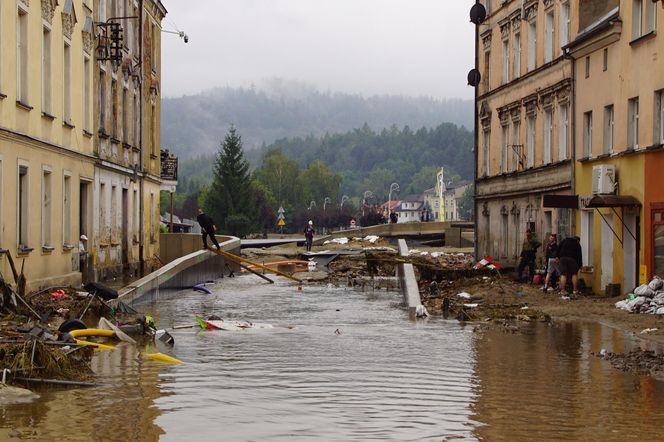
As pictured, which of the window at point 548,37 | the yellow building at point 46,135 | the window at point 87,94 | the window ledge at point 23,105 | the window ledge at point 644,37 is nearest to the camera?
the yellow building at point 46,135

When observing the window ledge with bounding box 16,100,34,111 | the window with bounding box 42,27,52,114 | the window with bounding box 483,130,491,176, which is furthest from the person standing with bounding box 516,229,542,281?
the window ledge with bounding box 16,100,34,111

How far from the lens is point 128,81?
41.7 metres

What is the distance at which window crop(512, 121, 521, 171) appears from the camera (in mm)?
39906

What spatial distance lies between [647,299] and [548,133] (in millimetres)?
13028

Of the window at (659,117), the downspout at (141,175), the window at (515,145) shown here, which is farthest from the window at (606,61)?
the downspout at (141,175)

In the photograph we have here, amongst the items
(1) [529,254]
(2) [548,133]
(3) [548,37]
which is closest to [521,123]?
(2) [548,133]

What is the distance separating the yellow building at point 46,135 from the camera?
24.6m

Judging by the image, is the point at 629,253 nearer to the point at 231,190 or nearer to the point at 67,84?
the point at 67,84

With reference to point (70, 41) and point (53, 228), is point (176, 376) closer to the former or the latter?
point (53, 228)

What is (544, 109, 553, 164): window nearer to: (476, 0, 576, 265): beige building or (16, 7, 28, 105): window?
(476, 0, 576, 265): beige building

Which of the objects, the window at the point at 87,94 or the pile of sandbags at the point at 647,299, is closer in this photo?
the pile of sandbags at the point at 647,299

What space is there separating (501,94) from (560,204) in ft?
40.3

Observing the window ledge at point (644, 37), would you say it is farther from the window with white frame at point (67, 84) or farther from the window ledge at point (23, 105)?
the window with white frame at point (67, 84)

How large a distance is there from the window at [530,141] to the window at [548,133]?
1759 millimetres
